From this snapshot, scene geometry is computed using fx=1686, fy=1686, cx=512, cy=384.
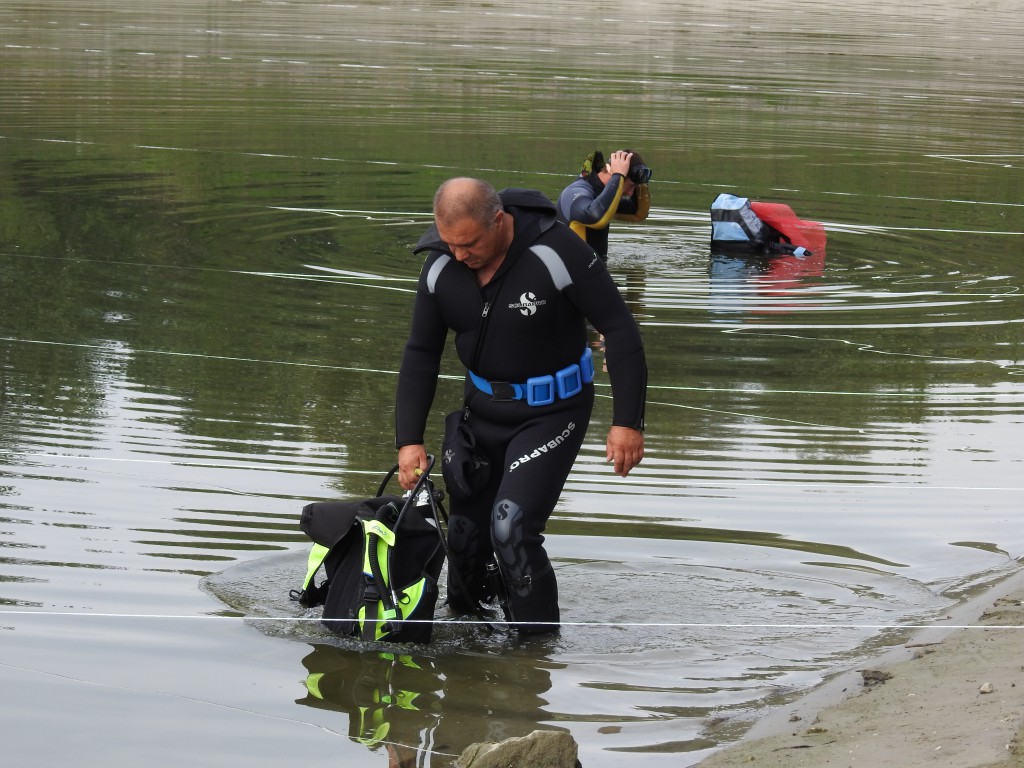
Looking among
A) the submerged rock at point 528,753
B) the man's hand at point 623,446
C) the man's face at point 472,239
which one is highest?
the man's face at point 472,239

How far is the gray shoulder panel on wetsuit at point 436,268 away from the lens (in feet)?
19.5

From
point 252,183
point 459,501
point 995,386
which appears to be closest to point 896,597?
point 459,501

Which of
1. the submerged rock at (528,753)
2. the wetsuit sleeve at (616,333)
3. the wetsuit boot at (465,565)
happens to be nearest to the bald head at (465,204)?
the wetsuit sleeve at (616,333)

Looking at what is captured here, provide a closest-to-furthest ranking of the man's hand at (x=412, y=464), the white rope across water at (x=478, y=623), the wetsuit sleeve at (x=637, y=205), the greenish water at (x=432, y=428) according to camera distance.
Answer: the greenish water at (x=432, y=428) → the man's hand at (x=412, y=464) → the white rope across water at (x=478, y=623) → the wetsuit sleeve at (x=637, y=205)

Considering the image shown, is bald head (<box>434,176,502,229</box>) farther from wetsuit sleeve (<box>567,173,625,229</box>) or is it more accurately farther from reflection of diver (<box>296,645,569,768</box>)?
wetsuit sleeve (<box>567,173,625,229</box>)

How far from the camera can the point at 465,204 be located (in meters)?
5.66

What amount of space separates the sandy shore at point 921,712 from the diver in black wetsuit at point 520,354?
1.07 metres

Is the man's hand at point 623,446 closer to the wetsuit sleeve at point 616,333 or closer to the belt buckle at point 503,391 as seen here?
the wetsuit sleeve at point 616,333

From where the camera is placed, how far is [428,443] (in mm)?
8531

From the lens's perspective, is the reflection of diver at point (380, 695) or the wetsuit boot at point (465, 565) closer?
the reflection of diver at point (380, 695)

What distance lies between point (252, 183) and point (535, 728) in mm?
13172

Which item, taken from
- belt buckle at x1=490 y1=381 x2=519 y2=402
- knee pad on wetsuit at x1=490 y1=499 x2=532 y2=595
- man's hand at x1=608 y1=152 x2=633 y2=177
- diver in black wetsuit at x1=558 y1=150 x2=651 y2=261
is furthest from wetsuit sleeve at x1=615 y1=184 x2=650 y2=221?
knee pad on wetsuit at x1=490 y1=499 x2=532 y2=595

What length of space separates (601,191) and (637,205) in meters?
0.49

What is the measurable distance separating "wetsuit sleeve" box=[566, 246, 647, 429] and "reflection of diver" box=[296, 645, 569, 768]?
3.11 feet
